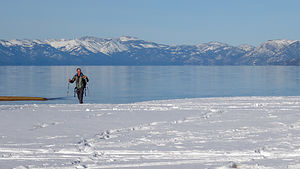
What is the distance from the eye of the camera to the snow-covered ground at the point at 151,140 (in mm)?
8016

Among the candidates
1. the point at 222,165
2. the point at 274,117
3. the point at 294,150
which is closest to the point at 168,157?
the point at 222,165

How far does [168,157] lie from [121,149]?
132cm

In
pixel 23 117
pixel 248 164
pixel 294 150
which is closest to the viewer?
pixel 248 164

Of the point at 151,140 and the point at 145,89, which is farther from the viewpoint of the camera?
the point at 145,89

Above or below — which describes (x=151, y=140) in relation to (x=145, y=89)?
below

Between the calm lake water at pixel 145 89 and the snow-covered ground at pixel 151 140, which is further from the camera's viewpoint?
the calm lake water at pixel 145 89

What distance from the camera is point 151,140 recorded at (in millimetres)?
10555

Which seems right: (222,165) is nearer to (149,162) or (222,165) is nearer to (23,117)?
(149,162)

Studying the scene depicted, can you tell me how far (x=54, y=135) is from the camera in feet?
37.6

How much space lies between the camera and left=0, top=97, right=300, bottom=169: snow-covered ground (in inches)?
316

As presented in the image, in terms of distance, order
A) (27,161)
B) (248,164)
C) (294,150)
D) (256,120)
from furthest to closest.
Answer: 1. (256,120)
2. (294,150)
3. (27,161)
4. (248,164)

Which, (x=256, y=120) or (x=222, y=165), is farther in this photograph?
(x=256, y=120)

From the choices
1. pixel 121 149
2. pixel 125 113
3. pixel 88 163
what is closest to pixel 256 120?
pixel 125 113

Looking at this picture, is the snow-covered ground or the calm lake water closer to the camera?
the snow-covered ground
